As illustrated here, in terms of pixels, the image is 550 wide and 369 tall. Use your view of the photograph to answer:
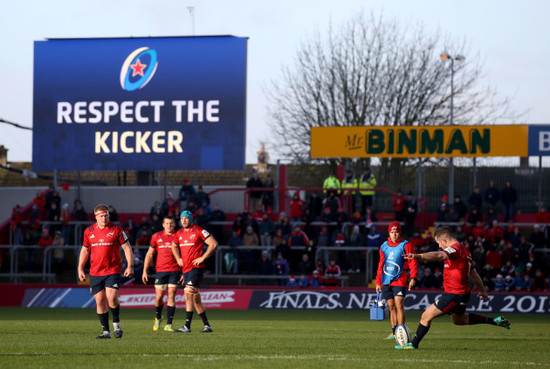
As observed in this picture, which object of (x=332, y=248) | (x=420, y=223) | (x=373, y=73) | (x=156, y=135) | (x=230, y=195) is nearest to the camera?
(x=332, y=248)

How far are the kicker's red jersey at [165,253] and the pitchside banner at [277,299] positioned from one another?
10.7 m

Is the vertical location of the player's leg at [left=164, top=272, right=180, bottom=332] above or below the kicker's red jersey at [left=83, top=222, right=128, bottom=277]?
below

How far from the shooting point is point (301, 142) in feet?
154

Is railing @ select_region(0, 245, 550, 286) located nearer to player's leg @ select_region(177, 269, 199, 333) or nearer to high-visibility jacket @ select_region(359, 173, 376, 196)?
high-visibility jacket @ select_region(359, 173, 376, 196)

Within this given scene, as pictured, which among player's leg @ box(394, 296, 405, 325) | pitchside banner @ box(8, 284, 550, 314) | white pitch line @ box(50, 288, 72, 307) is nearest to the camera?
player's leg @ box(394, 296, 405, 325)

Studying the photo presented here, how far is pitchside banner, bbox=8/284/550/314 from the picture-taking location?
2503 centimetres

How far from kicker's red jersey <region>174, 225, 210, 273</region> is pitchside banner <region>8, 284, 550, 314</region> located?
11.5 metres

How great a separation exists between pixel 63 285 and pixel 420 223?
498 inches

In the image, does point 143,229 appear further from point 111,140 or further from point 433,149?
point 433,149

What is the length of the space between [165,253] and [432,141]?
55.6ft

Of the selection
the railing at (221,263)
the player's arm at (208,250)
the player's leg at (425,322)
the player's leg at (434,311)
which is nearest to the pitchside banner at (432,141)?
the railing at (221,263)

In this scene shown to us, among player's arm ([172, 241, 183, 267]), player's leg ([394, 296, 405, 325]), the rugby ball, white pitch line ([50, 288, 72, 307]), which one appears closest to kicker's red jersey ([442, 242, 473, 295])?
the rugby ball

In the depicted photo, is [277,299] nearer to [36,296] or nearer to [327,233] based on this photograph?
[327,233]

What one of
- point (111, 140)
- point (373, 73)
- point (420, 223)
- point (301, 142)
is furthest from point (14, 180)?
point (420, 223)
